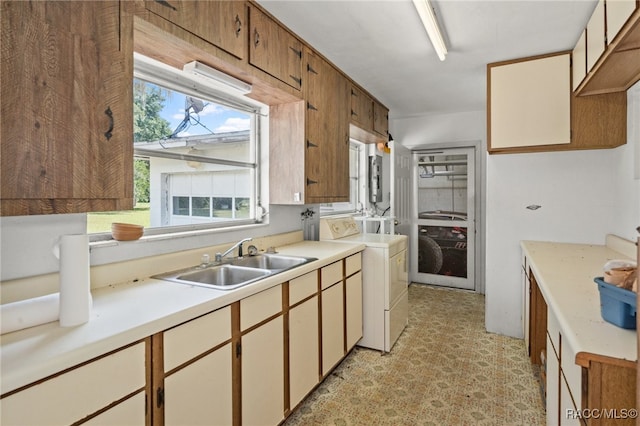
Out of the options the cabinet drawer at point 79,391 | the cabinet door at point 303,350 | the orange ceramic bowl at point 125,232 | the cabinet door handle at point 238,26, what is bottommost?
the cabinet door at point 303,350

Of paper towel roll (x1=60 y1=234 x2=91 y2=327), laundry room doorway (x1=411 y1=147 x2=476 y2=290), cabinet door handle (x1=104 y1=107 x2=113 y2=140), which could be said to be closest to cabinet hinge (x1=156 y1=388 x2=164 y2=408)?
paper towel roll (x1=60 y1=234 x2=91 y2=327)

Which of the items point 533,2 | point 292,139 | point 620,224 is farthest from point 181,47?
point 620,224

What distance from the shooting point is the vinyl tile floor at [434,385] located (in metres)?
2.08

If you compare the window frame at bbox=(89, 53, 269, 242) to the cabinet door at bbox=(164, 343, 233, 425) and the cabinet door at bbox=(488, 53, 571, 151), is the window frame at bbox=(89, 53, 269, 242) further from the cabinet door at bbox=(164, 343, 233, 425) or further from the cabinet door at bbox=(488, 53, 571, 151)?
the cabinet door at bbox=(488, 53, 571, 151)

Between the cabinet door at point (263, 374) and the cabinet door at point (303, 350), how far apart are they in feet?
0.37

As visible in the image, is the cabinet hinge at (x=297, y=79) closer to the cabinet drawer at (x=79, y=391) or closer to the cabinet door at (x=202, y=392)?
the cabinet door at (x=202, y=392)

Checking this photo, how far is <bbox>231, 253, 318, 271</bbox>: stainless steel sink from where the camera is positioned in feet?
7.49

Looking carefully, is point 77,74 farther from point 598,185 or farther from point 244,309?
point 598,185

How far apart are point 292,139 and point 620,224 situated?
2648 mm

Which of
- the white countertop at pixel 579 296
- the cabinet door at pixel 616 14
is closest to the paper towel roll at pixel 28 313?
the white countertop at pixel 579 296

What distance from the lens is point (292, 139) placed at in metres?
2.69

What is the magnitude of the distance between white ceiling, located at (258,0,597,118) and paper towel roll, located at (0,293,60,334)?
6.36ft

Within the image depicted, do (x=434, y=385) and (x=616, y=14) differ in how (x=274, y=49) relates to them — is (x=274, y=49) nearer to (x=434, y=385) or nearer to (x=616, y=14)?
(x=616, y=14)

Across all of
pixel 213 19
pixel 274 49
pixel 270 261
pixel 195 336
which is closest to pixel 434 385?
pixel 270 261
